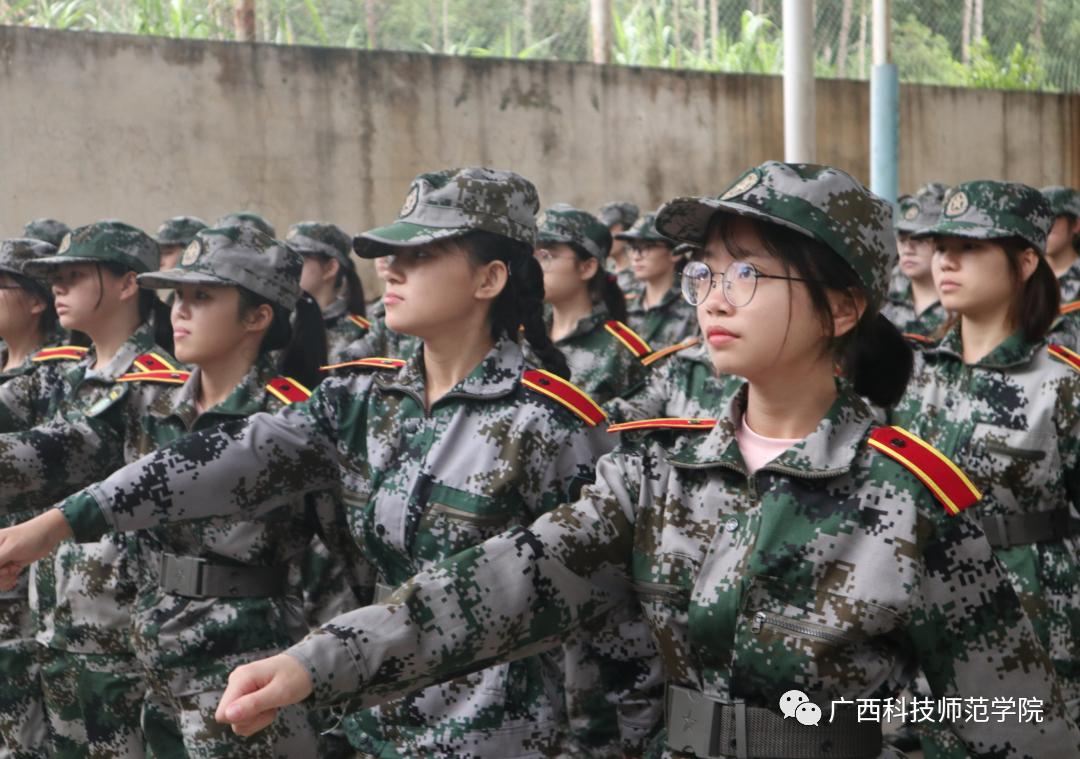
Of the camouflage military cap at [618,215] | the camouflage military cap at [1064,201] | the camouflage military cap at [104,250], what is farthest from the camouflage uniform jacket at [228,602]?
the camouflage military cap at [618,215]

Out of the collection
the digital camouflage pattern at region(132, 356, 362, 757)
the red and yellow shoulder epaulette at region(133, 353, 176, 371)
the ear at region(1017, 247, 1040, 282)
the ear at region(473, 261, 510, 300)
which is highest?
the ear at region(473, 261, 510, 300)

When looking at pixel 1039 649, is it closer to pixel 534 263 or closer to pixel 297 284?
pixel 534 263

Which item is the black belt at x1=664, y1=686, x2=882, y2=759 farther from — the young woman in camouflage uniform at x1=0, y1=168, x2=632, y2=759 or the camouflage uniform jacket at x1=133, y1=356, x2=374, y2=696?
the camouflage uniform jacket at x1=133, y1=356, x2=374, y2=696

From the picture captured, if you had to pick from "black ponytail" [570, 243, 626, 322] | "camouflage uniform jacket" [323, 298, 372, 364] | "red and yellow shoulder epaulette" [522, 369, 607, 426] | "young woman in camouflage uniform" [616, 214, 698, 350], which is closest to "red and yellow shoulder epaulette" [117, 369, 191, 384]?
"red and yellow shoulder epaulette" [522, 369, 607, 426]

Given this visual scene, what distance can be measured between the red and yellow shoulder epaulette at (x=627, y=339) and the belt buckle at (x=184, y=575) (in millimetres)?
3097

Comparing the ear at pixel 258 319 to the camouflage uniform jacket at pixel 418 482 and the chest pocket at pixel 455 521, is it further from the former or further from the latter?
the chest pocket at pixel 455 521

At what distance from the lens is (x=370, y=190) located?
11766 millimetres

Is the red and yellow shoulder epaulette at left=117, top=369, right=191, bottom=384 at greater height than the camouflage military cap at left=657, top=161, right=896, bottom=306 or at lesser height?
lesser

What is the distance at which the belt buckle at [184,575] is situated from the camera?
12.5 ft

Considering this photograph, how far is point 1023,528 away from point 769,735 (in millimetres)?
Answer: 2258

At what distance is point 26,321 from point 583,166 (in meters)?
7.78

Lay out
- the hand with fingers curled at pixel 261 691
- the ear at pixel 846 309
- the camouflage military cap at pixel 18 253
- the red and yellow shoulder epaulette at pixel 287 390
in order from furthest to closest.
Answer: the camouflage military cap at pixel 18 253 → the red and yellow shoulder epaulette at pixel 287 390 → the ear at pixel 846 309 → the hand with fingers curled at pixel 261 691

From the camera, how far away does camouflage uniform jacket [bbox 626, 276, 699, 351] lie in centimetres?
788

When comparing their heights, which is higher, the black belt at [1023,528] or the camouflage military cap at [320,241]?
the camouflage military cap at [320,241]
